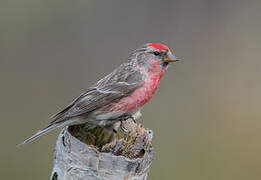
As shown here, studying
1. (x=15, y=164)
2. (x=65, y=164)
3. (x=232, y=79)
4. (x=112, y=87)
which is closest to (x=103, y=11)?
(x=232, y=79)

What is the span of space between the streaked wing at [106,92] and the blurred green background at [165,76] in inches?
86.4

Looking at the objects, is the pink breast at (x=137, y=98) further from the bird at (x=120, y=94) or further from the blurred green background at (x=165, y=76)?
the blurred green background at (x=165, y=76)

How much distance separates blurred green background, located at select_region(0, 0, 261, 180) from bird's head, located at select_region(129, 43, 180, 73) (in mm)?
2111

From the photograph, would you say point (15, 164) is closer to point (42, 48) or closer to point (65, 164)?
point (42, 48)

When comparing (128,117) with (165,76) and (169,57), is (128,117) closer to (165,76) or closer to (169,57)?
(169,57)

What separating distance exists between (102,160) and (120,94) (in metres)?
1.35

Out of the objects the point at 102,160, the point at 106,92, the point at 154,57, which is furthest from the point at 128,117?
the point at 102,160

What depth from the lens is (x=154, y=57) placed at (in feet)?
17.7

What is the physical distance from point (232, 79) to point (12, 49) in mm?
3558

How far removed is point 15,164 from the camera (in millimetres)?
7059

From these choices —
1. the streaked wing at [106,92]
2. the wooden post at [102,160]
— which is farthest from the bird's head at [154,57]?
the wooden post at [102,160]

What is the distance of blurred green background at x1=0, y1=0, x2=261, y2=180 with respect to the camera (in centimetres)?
723

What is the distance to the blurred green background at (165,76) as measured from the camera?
23.7 ft

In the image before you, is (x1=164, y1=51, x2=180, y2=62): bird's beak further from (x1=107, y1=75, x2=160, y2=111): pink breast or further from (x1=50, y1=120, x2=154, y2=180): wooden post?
(x1=50, y1=120, x2=154, y2=180): wooden post
